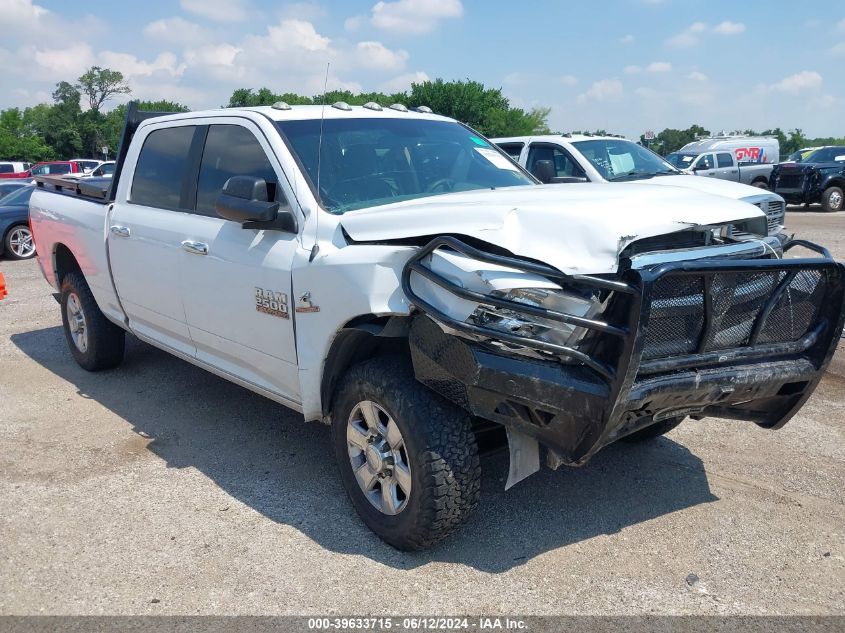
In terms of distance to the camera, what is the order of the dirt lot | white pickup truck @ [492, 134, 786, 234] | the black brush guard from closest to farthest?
1. the black brush guard
2. the dirt lot
3. white pickup truck @ [492, 134, 786, 234]

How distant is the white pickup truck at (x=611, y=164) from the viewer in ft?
31.7

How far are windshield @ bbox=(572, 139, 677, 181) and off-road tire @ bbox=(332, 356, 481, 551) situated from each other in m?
7.15

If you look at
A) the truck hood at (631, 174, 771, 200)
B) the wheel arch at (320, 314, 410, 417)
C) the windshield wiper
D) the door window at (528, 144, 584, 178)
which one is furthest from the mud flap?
the windshield wiper

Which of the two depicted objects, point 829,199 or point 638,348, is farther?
point 829,199

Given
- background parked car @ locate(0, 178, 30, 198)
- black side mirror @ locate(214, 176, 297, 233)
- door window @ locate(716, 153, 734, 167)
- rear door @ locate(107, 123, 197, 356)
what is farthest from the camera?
door window @ locate(716, 153, 734, 167)

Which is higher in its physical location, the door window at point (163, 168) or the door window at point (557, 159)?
the door window at point (163, 168)

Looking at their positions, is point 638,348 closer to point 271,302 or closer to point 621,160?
point 271,302

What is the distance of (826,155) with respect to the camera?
22562 mm

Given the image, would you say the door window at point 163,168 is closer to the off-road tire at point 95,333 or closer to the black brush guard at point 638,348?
the off-road tire at point 95,333

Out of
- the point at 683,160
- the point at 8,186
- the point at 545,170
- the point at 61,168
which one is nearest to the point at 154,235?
the point at 545,170

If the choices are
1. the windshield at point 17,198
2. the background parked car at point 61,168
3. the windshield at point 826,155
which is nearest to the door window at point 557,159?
the windshield at point 17,198

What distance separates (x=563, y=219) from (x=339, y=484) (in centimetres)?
205

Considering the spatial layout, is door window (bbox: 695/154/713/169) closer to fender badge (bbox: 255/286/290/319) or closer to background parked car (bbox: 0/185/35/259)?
background parked car (bbox: 0/185/35/259)

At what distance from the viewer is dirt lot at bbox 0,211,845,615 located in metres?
3.16
